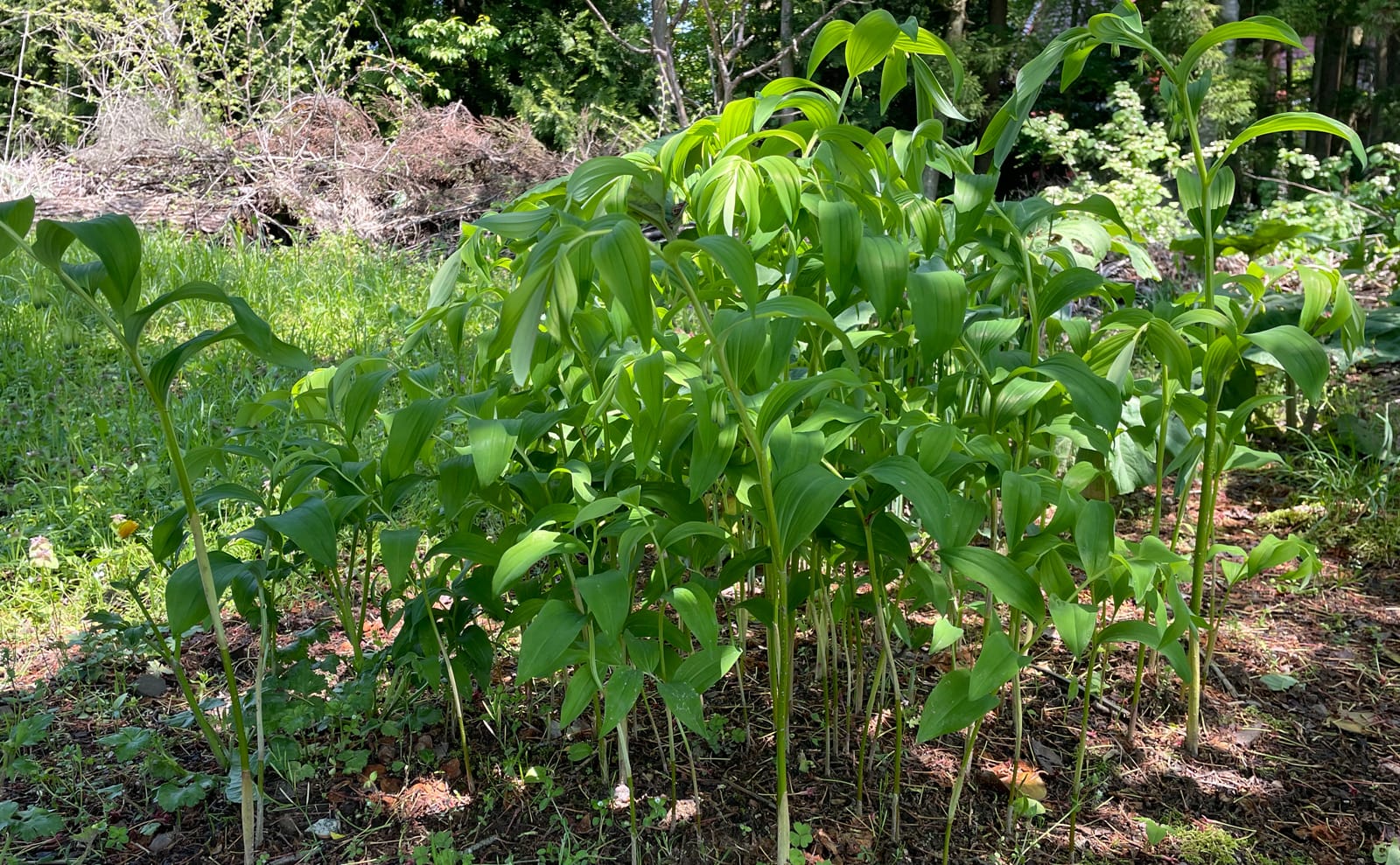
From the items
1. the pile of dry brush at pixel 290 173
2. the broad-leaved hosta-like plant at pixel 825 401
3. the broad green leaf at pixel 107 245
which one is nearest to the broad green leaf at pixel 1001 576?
the broad-leaved hosta-like plant at pixel 825 401

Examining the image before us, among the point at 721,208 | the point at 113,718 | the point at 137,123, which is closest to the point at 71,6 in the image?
the point at 137,123

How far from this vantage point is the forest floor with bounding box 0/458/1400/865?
154 centimetres

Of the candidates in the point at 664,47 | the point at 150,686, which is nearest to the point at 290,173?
the point at 664,47

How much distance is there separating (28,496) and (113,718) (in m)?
1.21

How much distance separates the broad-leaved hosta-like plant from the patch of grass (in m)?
0.97

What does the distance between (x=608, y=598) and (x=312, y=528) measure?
44cm

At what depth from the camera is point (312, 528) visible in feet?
4.23

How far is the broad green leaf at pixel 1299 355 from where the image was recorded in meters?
1.39

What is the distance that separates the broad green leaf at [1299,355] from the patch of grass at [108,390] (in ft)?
5.95

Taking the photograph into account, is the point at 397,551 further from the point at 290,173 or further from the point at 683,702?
the point at 290,173

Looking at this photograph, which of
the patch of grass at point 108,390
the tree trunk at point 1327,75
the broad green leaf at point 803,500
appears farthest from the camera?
the tree trunk at point 1327,75

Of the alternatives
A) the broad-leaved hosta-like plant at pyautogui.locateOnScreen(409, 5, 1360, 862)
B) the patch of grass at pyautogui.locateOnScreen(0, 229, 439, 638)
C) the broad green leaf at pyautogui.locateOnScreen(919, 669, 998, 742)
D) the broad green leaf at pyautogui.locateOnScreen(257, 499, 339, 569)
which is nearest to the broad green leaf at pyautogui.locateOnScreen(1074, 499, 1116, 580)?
the broad-leaved hosta-like plant at pyautogui.locateOnScreen(409, 5, 1360, 862)

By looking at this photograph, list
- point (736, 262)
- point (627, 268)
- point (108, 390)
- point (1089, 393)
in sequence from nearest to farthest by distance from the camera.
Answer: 1. point (627, 268)
2. point (736, 262)
3. point (1089, 393)
4. point (108, 390)

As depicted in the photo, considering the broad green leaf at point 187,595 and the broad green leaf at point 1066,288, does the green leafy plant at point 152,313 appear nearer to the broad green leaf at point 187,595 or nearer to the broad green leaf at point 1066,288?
the broad green leaf at point 187,595
